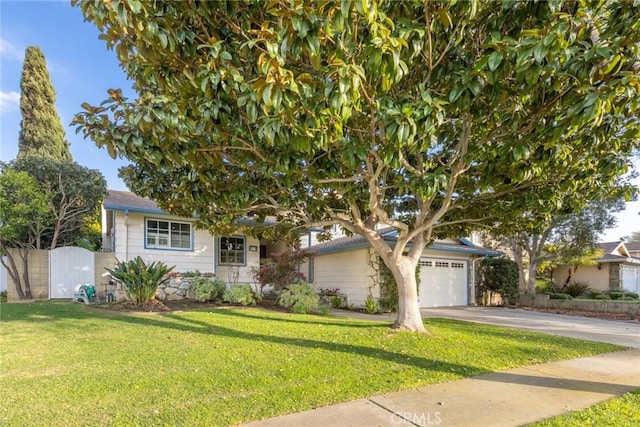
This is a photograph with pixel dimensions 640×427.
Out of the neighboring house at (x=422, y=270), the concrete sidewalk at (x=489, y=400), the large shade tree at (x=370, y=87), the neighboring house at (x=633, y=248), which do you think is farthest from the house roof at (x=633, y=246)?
the concrete sidewalk at (x=489, y=400)

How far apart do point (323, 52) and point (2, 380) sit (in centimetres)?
560

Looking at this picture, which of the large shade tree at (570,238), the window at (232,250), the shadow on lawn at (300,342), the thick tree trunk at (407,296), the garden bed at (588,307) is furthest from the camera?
the large shade tree at (570,238)

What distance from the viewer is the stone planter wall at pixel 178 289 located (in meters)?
13.1

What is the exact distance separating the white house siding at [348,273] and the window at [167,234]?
5.39 meters

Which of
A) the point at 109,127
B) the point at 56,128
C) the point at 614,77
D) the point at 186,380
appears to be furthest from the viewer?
the point at 56,128

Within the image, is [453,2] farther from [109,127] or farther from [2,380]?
[2,380]

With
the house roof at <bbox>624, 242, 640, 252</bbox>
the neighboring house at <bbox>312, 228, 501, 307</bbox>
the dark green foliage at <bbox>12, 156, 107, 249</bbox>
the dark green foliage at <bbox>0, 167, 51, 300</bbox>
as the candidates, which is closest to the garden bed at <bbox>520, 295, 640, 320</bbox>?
the neighboring house at <bbox>312, 228, 501, 307</bbox>

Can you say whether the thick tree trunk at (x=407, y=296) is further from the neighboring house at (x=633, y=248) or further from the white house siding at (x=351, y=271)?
the neighboring house at (x=633, y=248)

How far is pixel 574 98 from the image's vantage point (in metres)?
4.13

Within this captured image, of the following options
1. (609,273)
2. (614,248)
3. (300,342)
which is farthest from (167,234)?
(614,248)

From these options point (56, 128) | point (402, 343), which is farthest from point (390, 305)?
point (56, 128)

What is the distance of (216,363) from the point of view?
208 inches

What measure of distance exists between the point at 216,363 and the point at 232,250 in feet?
34.3

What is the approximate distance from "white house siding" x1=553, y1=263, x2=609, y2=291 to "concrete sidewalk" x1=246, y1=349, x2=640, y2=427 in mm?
20655
